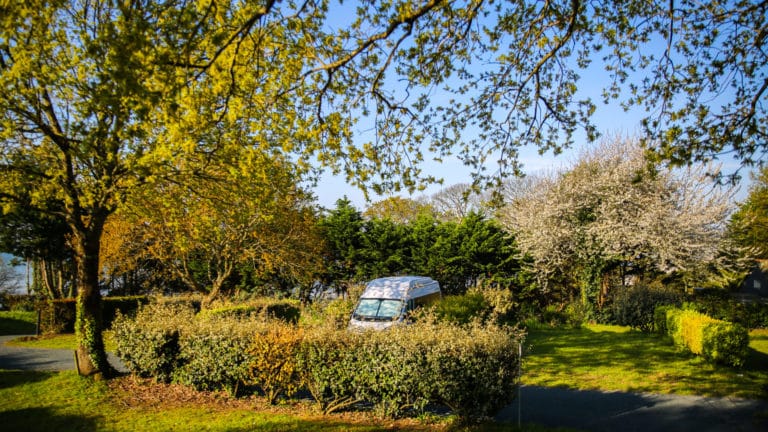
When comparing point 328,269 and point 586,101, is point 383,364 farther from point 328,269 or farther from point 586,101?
point 328,269

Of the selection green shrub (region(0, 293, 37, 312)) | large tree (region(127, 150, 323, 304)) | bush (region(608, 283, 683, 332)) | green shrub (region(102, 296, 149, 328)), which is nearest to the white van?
large tree (region(127, 150, 323, 304))

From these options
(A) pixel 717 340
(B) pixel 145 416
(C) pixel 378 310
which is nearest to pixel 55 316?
(C) pixel 378 310

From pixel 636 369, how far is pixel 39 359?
14.6 meters

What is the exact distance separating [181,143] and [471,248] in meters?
15.7

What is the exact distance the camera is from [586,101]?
7496 mm

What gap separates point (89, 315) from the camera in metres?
8.87

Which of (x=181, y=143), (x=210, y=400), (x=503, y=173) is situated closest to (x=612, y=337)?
(x=503, y=173)

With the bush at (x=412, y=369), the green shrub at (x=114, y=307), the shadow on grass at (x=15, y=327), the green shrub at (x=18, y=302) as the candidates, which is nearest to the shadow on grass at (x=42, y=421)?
the bush at (x=412, y=369)

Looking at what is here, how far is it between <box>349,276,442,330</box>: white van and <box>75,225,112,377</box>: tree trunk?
18.2 feet

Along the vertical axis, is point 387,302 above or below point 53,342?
above

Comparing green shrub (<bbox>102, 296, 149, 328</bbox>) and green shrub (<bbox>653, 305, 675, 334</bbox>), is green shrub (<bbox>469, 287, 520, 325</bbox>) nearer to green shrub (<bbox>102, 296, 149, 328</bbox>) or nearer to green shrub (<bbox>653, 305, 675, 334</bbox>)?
green shrub (<bbox>653, 305, 675, 334</bbox>)

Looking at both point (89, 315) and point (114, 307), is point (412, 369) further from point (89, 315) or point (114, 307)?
point (114, 307)

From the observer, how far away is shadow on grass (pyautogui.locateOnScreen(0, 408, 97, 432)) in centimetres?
638

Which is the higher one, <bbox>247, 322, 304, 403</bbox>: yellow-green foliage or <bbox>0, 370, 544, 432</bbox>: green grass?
<bbox>247, 322, 304, 403</bbox>: yellow-green foliage
